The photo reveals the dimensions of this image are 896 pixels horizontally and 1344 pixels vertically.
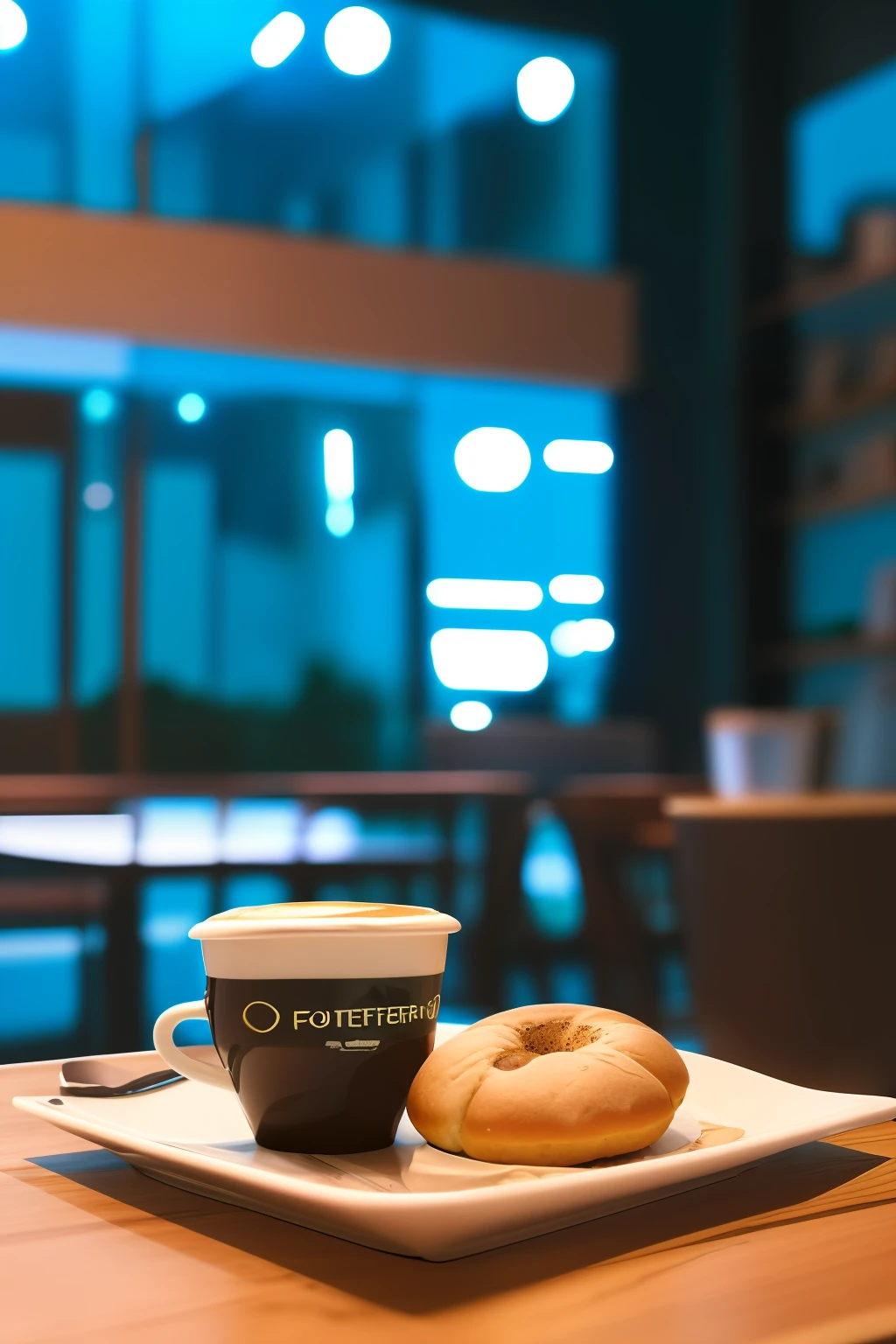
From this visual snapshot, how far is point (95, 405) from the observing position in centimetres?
538

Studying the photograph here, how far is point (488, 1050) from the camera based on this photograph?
0.47 m

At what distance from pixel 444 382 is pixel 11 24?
2102mm

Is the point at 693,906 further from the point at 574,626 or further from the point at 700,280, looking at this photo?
the point at 700,280

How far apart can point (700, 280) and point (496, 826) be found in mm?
3561

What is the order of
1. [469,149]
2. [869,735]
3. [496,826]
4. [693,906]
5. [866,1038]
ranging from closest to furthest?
[866,1038]
[693,906]
[869,735]
[496,826]
[469,149]

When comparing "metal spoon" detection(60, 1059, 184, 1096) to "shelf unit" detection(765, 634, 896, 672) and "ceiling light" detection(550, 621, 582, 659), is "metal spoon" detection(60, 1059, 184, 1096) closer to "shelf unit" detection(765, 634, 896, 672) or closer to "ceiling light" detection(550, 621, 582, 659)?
"shelf unit" detection(765, 634, 896, 672)

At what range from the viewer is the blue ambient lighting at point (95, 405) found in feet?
17.6

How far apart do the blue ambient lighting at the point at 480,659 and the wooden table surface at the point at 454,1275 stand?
533 centimetres

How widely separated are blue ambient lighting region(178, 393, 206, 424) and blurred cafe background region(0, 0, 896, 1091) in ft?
0.06

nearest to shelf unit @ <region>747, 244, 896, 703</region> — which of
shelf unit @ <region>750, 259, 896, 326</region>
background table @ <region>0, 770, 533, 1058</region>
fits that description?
shelf unit @ <region>750, 259, 896, 326</region>

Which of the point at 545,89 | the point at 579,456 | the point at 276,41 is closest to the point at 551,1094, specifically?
the point at 579,456

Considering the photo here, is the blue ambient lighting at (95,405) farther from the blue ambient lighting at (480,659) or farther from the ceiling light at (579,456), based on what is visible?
the ceiling light at (579,456)

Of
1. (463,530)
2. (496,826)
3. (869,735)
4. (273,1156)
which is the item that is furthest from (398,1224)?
(463,530)

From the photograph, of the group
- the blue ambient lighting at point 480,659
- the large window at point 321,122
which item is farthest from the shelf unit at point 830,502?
the large window at point 321,122
